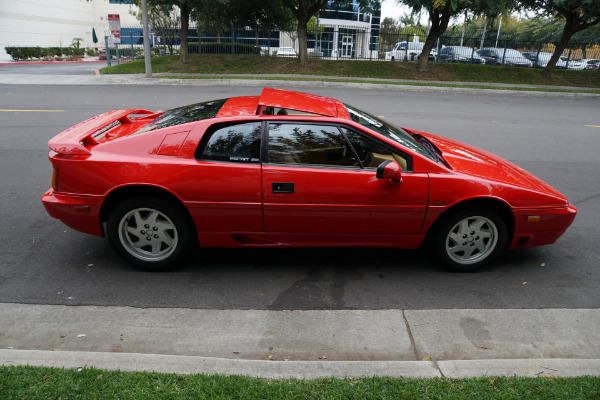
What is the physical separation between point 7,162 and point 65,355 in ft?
18.1

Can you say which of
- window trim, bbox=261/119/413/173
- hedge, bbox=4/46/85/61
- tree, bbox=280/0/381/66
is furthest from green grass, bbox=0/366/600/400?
hedge, bbox=4/46/85/61

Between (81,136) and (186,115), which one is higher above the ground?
(186,115)

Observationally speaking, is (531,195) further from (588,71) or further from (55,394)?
(588,71)

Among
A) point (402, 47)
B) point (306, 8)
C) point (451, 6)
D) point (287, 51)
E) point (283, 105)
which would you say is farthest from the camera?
point (287, 51)

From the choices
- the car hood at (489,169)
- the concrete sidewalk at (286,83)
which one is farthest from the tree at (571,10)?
the car hood at (489,169)

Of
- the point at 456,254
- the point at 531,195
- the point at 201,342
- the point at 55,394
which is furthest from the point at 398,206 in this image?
the point at 55,394

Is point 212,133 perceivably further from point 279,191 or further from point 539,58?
point 539,58

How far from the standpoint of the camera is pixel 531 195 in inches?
156

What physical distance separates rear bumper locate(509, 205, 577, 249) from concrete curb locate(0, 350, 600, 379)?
1.39m

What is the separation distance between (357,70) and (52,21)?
34.3m

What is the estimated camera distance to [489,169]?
165 inches

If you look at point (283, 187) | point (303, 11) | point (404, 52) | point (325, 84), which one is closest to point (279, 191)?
point (283, 187)

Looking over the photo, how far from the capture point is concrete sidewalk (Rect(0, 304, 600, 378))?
2.79 meters

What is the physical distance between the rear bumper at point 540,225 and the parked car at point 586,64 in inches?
1105
